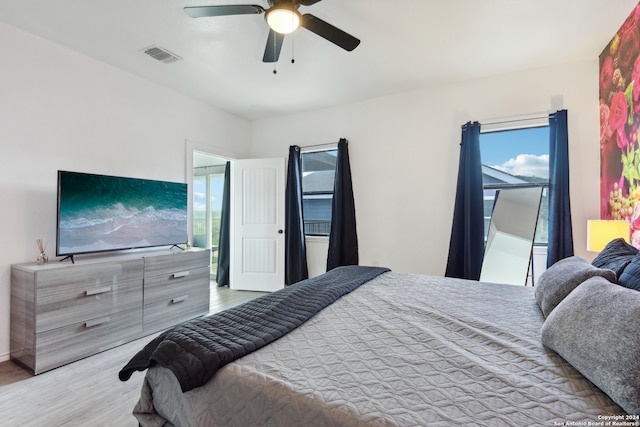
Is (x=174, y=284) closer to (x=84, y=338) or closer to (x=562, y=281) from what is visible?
(x=84, y=338)

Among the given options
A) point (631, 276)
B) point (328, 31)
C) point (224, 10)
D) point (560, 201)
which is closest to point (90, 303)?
point (224, 10)

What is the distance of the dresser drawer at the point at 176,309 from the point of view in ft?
9.34

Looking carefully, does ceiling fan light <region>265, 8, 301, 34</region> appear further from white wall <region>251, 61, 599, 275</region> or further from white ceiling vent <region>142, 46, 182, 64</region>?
white wall <region>251, 61, 599, 275</region>

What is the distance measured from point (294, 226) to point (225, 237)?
135 centimetres

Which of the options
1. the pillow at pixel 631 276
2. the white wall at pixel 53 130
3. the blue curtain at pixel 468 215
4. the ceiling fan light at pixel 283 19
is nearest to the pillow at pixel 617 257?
the pillow at pixel 631 276

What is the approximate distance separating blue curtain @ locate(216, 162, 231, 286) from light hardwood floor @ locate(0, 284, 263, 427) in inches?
92.3

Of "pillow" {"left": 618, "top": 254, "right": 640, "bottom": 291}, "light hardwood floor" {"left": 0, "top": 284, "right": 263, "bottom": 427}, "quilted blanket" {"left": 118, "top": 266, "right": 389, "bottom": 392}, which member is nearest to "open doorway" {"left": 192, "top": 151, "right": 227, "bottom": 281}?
"light hardwood floor" {"left": 0, "top": 284, "right": 263, "bottom": 427}

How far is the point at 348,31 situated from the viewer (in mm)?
2500

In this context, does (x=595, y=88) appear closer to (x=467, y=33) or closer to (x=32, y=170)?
(x=467, y=33)

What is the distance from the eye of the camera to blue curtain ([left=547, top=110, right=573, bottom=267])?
9.51 ft

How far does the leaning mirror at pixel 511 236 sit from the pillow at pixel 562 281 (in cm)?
151

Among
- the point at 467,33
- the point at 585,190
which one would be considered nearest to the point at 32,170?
the point at 467,33

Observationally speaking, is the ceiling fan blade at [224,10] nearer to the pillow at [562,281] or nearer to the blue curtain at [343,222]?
the pillow at [562,281]

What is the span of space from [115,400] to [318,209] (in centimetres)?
316
